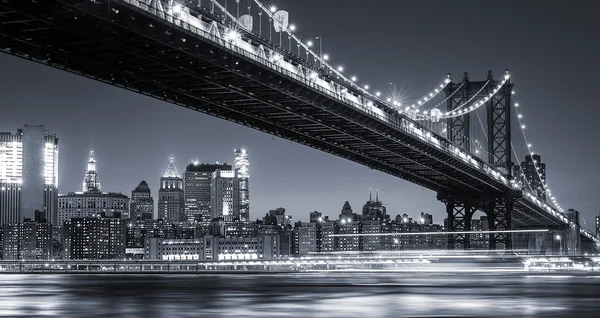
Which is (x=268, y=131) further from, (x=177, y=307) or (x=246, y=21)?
(x=177, y=307)

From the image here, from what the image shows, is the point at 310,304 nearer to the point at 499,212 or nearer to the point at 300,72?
the point at 300,72

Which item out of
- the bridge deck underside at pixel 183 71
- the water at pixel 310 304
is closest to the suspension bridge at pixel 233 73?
the bridge deck underside at pixel 183 71

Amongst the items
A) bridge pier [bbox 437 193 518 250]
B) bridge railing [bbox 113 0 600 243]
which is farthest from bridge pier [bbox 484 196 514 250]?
bridge railing [bbox 113 0 600 243]

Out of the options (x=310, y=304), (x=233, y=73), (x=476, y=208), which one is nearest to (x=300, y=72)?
(x=233, y=73)

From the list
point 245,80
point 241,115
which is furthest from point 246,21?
point 241,115

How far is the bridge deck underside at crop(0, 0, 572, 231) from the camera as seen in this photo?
121 feet

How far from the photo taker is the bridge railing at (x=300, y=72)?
41.1m

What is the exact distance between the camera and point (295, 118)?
6069 centimetres

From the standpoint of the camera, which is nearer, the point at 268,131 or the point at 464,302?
the point at 464,302

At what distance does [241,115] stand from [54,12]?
23.8 metres

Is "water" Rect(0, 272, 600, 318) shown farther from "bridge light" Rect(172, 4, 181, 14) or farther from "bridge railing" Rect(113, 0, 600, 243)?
"bridge light" Rect(172, 4, 181, 14)

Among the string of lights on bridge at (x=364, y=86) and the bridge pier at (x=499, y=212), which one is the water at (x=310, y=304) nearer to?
the string of lights on bridge at (x=364, y=86)

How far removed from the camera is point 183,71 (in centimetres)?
4538

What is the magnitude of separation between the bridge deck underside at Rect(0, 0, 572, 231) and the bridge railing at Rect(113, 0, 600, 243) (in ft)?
1.16
